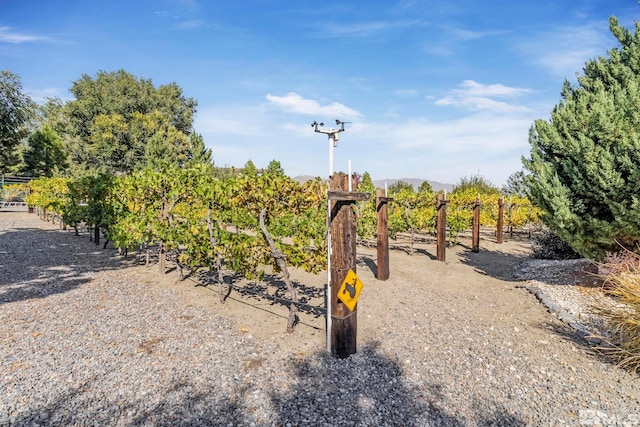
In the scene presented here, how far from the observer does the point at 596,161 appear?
648cm

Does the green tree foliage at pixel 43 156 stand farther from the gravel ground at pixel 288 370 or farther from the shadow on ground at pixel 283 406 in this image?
the shadow on ground at pixel 283 406

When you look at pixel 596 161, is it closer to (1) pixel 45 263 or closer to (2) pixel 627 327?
(2) pixel 627 327

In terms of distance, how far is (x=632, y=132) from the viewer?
6285 millimetres

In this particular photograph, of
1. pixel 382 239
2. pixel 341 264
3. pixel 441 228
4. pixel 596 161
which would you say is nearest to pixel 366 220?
pixel 441 228

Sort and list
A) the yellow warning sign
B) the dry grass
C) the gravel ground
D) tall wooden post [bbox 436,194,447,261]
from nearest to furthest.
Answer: the gravel ground < the dry grass < the yellow warning sign < tall wooden post [bbox 436,194,447,261]

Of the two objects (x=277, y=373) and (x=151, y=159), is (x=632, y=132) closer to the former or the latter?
(x=277, y=373)

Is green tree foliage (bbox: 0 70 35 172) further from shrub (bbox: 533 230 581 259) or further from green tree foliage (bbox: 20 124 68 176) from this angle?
shrub (bbox: 533 230 581 259)

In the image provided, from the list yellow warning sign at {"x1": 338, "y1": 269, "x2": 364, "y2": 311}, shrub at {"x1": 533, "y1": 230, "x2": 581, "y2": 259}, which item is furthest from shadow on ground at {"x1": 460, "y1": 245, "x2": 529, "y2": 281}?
yellow warning sign at {"x1": 338, "y1": 269, "x2": 364, "y2": 311}

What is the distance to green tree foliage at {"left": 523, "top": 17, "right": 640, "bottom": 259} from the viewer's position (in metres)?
6.22

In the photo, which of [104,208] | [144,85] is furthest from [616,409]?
[144,85]

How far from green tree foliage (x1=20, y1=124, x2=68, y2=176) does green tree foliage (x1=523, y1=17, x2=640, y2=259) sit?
45.8 m

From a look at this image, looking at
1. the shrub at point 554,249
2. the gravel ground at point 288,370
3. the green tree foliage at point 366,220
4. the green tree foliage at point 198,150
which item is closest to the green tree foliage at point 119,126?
the green tree foliage at point 198,150

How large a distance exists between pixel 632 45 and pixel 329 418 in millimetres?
9541

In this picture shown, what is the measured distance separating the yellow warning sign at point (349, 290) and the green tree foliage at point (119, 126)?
1301 inches
